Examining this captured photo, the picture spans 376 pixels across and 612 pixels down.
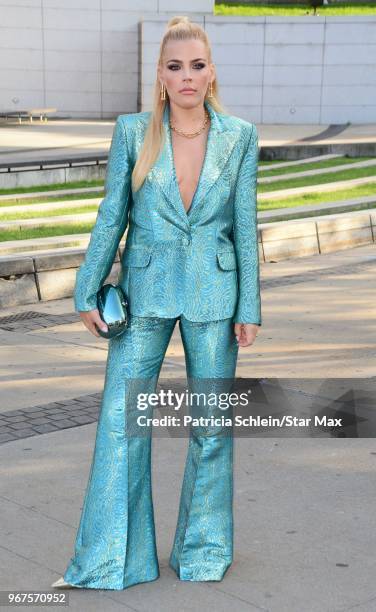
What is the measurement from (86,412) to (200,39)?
2.87 m

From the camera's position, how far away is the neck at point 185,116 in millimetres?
3475

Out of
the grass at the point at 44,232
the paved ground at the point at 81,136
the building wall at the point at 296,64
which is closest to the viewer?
the grass at the point at 44,232

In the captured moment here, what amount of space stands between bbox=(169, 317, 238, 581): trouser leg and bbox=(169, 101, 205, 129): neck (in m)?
0.68

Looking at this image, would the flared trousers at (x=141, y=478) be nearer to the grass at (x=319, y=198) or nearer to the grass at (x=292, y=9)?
the grass at (x=319, y=198)

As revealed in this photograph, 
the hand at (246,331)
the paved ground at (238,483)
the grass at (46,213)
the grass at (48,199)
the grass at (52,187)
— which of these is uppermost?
the hand at (246,331)

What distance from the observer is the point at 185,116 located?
3482mm

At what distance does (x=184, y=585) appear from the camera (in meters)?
3.62

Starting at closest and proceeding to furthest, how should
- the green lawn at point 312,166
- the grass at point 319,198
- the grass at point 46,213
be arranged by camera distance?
the grass at point 46,213, the grass at point 319,198, the green lawn at point 312,166

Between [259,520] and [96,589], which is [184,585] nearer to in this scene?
[96,589]

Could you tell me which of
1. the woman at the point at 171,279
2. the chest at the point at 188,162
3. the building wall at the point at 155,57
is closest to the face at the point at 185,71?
the woman at the point at 171,279

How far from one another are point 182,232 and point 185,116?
41 cm

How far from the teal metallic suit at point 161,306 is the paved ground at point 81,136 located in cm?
1442

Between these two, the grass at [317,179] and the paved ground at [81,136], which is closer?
the grass at [317,179]

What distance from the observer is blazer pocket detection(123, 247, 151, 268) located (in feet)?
11.4
